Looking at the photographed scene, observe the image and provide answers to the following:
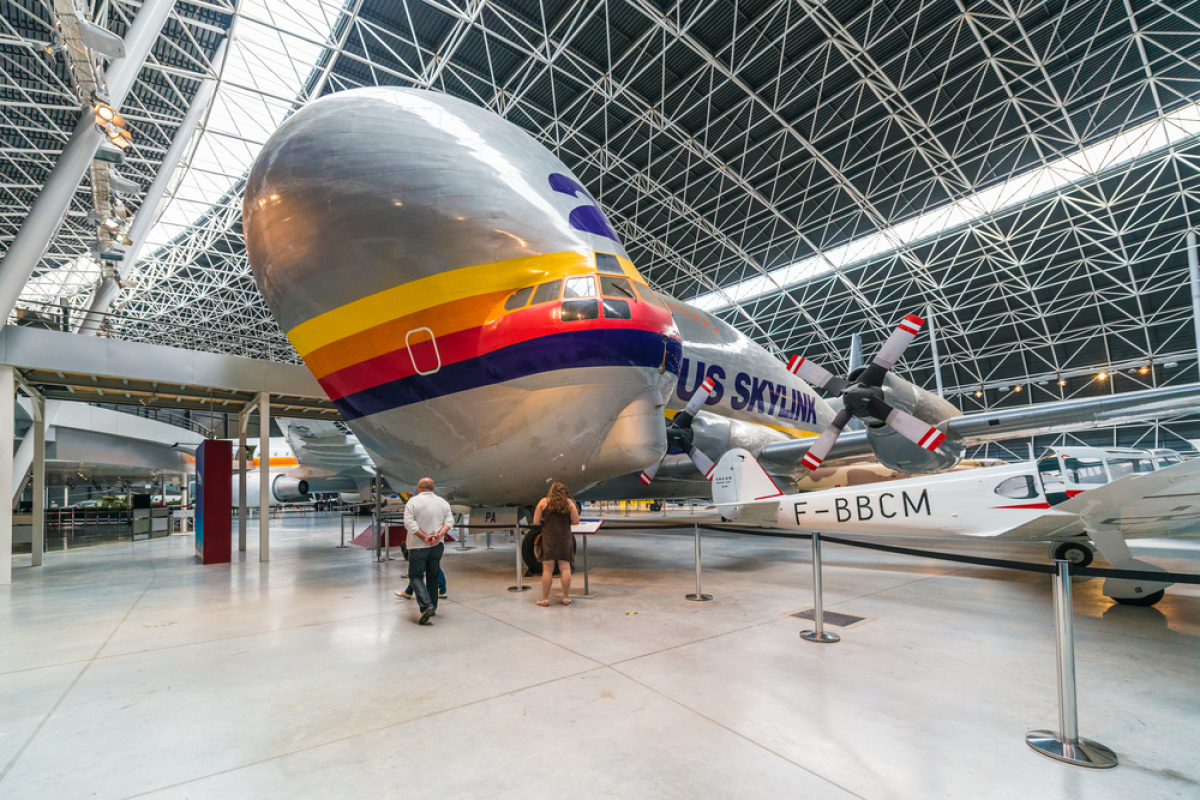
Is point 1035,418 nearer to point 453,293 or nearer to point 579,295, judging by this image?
point 579,295

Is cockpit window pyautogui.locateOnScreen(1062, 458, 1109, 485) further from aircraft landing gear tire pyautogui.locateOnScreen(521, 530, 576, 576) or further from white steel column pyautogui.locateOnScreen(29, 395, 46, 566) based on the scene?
white steel column pyautogui.locateOnScreen(29, 395, 46, 566)

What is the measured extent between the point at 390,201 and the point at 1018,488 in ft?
33.2

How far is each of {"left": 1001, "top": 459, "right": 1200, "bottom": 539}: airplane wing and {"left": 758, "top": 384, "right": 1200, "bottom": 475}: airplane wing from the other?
148 inches

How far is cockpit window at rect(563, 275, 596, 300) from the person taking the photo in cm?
774

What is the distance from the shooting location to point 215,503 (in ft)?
41.3

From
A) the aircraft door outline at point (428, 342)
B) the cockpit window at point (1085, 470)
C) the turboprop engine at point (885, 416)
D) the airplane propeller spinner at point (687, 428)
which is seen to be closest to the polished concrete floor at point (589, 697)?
the cockpit window at point (1085, 470)

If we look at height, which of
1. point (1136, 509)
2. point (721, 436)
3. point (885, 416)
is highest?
point (885, 416)

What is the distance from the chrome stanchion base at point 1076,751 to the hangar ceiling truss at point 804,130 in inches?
679

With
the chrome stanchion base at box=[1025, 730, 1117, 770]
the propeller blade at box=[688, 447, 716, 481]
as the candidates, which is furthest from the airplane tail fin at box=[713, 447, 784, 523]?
the chrome stanchion base at box=[1025, 730, 1117, 770]

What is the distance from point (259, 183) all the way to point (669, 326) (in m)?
7.17

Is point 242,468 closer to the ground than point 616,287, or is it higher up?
closer to the ground

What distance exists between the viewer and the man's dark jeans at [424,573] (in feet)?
20.9

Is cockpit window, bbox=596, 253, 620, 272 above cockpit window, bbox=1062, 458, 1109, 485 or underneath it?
above

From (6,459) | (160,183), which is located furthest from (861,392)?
(160,183)
